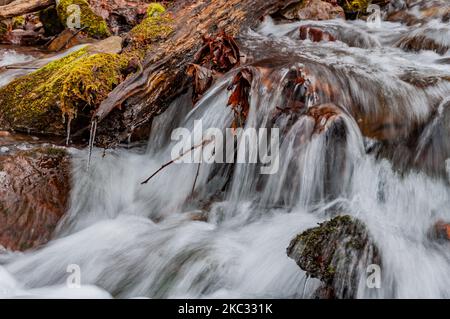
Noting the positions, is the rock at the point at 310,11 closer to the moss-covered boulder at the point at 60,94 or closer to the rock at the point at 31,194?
the moss-covered boulder at the point at 60,94

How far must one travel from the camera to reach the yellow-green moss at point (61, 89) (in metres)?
4.85

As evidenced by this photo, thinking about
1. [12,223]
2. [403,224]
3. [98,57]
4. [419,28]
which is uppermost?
[98,57]

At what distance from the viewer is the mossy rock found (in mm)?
9656

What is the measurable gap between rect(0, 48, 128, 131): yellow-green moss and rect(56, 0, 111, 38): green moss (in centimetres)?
397

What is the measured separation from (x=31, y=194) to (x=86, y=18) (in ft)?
19.9

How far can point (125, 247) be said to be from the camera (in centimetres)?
386

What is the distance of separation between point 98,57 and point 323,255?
3.63m

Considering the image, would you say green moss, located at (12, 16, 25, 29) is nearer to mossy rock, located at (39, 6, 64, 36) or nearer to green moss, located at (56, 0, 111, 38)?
mossy rock, located at (39, 6, 64, 36)

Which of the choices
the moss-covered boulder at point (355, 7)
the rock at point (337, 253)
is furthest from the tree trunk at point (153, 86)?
the moss-covered boulder at point (355, 7)

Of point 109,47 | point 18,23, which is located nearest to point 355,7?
point 109,47

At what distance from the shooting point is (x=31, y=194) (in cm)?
413
